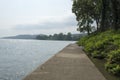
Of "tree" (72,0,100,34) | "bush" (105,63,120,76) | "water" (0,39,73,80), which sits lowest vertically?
"water" (0,39,73,80)

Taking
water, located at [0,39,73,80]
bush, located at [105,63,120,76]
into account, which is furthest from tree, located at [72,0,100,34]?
bush, located at [105,63,120,76]

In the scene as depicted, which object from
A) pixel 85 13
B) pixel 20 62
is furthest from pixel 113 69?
pixel 85 13

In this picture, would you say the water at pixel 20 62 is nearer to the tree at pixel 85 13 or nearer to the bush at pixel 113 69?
the bush at pixel 113 69

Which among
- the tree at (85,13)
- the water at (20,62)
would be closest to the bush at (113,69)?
the water at (20,62)

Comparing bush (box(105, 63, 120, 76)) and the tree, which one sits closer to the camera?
bush (box(105, 63, 120, 76))

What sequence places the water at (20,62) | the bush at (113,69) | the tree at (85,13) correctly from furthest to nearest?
the tree at (85,13) → the water at (20,62) → the bush at (113,69)

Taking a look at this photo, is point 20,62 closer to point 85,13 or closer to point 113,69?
point 113,69

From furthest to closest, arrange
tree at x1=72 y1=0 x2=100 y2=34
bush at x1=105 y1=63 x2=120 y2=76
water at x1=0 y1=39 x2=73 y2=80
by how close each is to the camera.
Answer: tree at x1=72 y1=0 x2=100 y2=34, water at x1=0 y1=39 x2=73 y2=80, bush at x1=105 y1=63 x2=120 y2=76

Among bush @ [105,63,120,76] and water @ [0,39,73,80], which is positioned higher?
bush @ [105,63,120,76]

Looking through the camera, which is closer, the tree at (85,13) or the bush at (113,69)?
the bush at (113,69)

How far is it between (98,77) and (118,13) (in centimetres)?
2414

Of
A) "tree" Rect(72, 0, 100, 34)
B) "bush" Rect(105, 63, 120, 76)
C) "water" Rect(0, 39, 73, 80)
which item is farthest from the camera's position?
"tree" Rect(72, 0, 100, 34)

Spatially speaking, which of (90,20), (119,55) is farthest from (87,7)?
(119,55)

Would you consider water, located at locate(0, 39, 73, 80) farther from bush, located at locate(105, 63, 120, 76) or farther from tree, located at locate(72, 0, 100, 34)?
tree, located at locate(72, 0, 100, 34)
